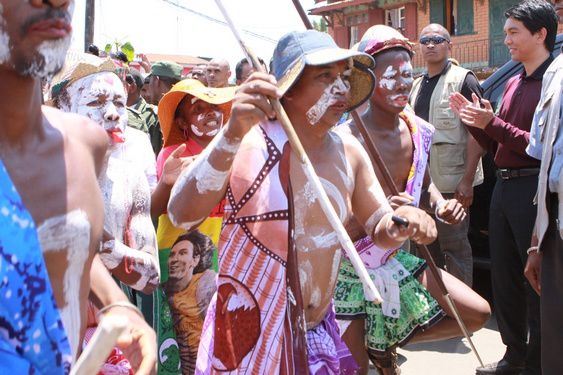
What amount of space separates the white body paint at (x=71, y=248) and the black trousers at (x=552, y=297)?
2516 mm

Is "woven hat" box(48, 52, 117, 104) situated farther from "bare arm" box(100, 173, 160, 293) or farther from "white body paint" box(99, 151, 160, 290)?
"bare arm" box(100, 173, 160, 293)

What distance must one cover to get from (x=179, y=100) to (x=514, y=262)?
2.38 m

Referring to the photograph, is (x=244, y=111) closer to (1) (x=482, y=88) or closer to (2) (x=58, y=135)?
(2) (x=58, y=135)

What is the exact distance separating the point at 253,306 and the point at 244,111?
2.23 feet

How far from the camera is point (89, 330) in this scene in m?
2.79

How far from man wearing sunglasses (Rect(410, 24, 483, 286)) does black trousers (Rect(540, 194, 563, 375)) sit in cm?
196

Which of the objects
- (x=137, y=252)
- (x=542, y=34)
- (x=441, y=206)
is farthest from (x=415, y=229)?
(x=542, y=34)

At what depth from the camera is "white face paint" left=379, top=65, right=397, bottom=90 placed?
3938mm

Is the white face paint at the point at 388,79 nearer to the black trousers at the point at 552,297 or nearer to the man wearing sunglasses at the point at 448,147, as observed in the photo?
the black trousers at the point at 552,297

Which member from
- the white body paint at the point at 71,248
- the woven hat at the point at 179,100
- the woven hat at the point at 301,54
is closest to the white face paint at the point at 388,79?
the woven hat at the point at 179,100

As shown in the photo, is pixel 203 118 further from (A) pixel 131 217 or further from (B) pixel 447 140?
(B) pixel 447 140

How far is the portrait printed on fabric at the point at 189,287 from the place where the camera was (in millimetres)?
3607

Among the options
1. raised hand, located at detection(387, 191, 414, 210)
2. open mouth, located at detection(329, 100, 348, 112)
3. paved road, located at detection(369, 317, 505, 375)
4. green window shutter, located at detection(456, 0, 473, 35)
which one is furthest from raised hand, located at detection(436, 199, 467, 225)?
green window shutter, located at detection(456, 0, 473, 35)

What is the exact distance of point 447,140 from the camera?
5.85 meters
